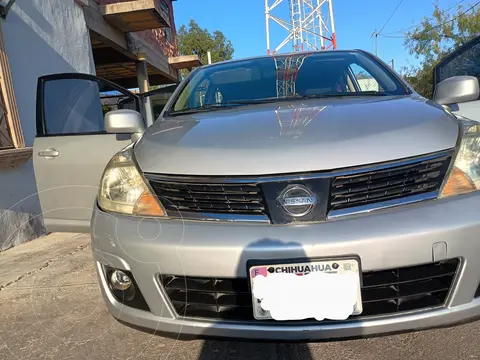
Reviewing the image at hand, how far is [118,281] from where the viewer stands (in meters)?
1.75

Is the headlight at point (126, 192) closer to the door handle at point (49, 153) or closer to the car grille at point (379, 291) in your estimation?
the car grille at point (379, 291)

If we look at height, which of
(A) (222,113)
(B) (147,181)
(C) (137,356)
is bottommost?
(C) (137,356)

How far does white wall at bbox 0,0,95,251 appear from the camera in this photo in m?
4.57

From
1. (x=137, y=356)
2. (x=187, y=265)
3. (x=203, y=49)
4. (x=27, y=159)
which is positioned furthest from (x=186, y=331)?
(x=203, y=49)

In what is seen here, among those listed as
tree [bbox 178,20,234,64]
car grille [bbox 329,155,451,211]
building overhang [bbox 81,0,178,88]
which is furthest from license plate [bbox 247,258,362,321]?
tree [bbox 178,20,234,64]

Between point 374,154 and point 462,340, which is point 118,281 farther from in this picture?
point 462,340

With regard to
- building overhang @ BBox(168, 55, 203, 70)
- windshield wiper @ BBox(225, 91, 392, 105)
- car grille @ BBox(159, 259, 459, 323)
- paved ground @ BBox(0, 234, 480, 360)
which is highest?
building overhang @ BBox(168, 55, 203, 70)

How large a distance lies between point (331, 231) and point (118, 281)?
91 cm

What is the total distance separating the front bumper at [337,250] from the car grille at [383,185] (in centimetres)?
7

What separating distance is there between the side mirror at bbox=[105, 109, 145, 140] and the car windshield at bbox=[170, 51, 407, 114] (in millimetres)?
246

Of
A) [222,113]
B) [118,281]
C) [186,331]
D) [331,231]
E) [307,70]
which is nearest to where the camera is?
[331,231]

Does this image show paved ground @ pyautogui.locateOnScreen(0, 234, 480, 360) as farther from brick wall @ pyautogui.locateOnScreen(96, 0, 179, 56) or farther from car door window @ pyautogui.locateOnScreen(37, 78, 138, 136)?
brick wall @ pyautogui.locateOnScreen(96, 0, 179, 56)

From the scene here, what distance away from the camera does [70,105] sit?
3451 mm

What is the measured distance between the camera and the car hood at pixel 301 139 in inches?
63.4
